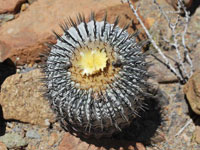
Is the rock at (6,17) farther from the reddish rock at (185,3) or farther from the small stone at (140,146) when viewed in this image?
the small stone at (140,146)

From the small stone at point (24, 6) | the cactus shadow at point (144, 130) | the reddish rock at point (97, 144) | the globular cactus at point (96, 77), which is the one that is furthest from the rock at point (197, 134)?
the small stone at point (24, 6)

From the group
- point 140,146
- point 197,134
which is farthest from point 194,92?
point 140,146

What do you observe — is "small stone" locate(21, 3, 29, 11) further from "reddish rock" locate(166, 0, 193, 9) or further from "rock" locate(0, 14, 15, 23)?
"reddish rock" locate(166, 0, 193, 9)

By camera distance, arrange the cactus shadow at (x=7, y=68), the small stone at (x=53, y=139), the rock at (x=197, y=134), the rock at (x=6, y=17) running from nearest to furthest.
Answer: the rock at (x=197, y=134) < the small stone at (x=53, y=139) < the cactus shadow at (x=7, y=68) < the rock at (x=6, y=17)

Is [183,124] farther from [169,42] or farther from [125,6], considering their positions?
[125,6]

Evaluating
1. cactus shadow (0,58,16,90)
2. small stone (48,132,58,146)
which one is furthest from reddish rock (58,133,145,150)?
cactus shadow (0,58,16,90)

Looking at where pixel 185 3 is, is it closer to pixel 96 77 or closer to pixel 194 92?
pixel 194 92
